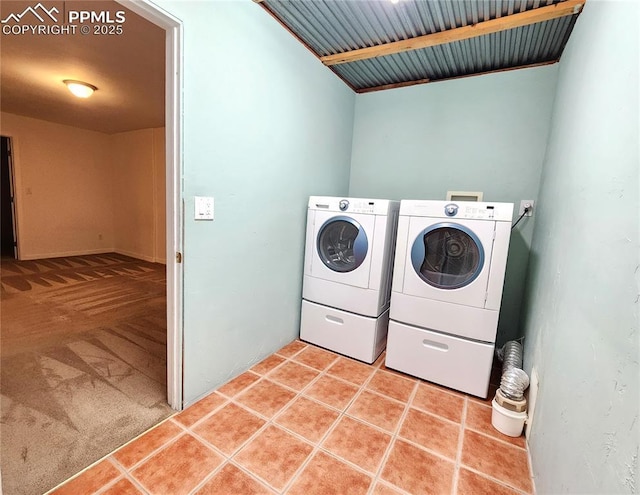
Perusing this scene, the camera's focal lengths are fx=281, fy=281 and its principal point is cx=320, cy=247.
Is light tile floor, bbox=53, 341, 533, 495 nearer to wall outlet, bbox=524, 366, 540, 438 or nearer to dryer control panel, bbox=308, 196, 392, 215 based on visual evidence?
wall outlet, bbox=524, 366, 540, 438

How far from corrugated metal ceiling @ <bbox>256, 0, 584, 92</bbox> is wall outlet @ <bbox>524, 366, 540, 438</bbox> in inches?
77.0

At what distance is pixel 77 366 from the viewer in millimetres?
1868

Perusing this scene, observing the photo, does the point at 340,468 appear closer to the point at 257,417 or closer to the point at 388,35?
the point at 257,417

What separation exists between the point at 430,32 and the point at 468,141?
905mm

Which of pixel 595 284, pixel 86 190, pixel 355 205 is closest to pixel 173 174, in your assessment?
pixel 355 205

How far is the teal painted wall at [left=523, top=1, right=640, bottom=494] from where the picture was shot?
2.23 ft

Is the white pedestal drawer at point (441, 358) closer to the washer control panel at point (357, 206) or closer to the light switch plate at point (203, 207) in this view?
the washer control panel at point (357, 206)

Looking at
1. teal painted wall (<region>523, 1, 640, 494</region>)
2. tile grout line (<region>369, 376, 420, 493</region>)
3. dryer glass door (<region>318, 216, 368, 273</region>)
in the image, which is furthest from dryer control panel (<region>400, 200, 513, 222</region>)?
tile grout line (<region>369, 376, 420, 493</region>)

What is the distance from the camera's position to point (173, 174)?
1353 millimetres

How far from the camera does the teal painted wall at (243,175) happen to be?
1.41 m

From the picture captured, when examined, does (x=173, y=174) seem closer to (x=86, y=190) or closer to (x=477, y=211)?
(x=477, y=211)

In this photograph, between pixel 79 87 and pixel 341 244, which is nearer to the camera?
pixel 341 244

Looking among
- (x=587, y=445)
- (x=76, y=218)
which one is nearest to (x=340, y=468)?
(x=587, y=445)

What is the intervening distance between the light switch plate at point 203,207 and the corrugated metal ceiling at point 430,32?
1.24 metres
